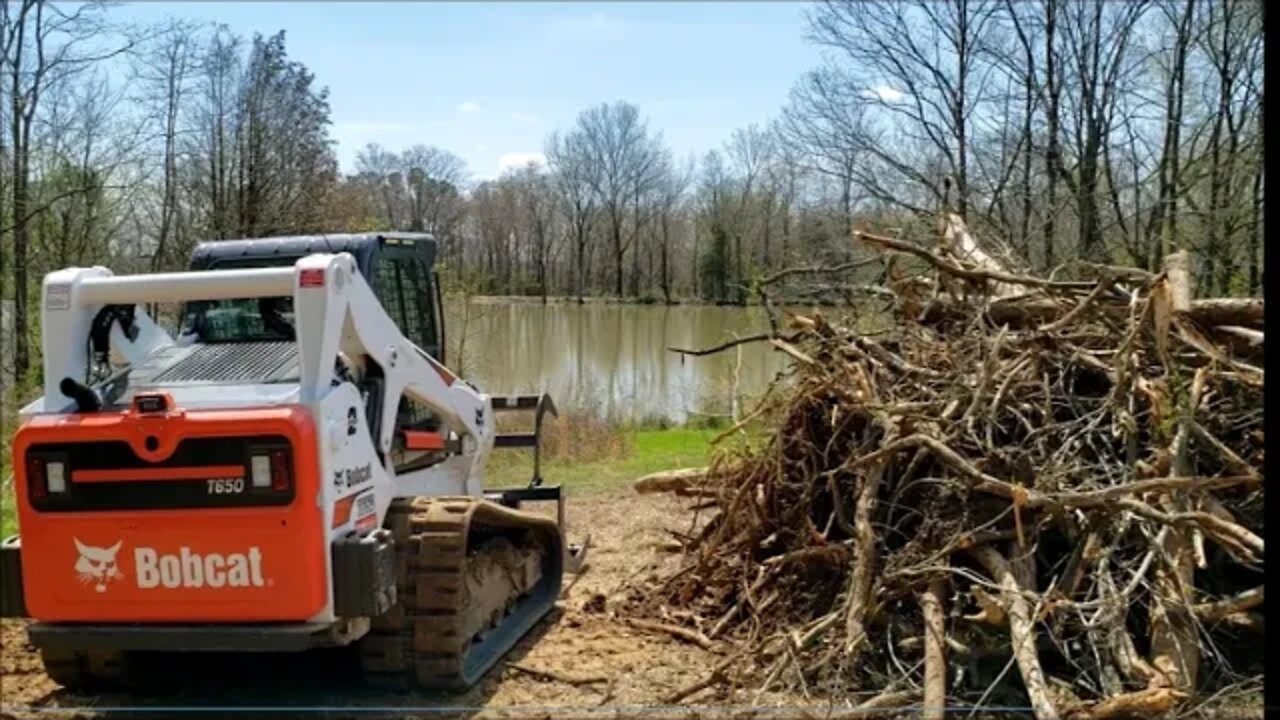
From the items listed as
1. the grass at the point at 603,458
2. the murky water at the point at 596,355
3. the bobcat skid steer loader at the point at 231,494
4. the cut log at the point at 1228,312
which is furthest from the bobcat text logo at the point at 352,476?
the murky water at the point at 596,355

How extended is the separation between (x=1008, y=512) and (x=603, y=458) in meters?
9.62

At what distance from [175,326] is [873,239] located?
411cm

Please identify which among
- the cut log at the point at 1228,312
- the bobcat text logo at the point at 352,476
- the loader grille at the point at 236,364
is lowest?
the bobcat text logo at the point at 352,476

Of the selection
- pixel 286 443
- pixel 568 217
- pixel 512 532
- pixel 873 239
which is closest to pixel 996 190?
pixel 568 217

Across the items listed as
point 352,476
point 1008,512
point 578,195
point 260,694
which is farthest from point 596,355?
point 352,476

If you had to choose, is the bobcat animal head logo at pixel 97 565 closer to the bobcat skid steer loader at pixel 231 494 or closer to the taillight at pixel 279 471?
the bobcat skid steer loader at pixel 231 494

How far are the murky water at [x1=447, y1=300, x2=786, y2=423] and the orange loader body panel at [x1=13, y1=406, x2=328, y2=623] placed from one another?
9.43 metres

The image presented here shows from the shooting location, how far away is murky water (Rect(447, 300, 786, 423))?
17.6 metres

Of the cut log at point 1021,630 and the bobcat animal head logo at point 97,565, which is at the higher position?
the bobcat animal head logo at point 97,565

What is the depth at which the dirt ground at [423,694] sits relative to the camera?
18.0 ft

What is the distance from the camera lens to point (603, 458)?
592 inches

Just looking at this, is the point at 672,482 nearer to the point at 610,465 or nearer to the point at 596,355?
the point at 610,465

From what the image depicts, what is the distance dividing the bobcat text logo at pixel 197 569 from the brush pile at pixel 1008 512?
89.4 inches

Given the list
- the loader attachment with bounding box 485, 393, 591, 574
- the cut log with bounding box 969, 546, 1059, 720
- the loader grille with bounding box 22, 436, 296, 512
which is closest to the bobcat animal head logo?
the loader grille with bounding box 22, 436, 296, 512
